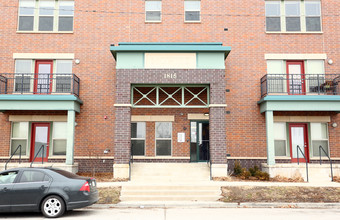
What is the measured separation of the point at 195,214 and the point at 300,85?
10467mm

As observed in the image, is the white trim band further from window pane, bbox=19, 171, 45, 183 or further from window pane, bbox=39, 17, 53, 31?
window pane, bbox=19, 171, 45, 183

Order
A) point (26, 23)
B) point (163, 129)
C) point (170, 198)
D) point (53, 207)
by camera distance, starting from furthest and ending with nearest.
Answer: point (26, 23) → point (163, 129) → point (170, 198) → point (53, 207)

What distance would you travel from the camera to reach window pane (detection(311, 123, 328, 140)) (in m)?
16.4

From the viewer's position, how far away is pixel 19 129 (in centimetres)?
1638

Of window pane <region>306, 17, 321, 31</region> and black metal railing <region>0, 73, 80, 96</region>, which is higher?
Result: window pane <region>306, 17, 321, 31</region>

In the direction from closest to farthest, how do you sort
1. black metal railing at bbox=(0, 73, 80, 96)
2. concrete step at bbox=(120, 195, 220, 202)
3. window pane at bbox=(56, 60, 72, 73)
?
concrete step at bbox=(120, 195, 220, 202), black metal railing at bbox=(0, 73, 80, 96), window pane at bbox=(56, 60, 72, 73)

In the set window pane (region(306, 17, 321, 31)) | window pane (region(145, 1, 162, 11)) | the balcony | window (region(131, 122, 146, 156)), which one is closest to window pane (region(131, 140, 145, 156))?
window (region(131, 122, 146, 156))

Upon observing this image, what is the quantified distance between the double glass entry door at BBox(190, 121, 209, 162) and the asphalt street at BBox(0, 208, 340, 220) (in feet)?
22.3

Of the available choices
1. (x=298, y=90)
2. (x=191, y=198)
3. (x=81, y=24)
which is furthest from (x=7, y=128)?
(x=298, y=90)

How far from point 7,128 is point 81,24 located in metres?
6.79

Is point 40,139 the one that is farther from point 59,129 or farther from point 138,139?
point 138,139

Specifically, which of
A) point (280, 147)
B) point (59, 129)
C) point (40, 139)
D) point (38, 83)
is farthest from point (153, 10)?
point (280, 147)

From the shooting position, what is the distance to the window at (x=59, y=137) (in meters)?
16.3

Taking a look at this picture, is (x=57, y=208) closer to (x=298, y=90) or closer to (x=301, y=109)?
(x=301, y=109)
